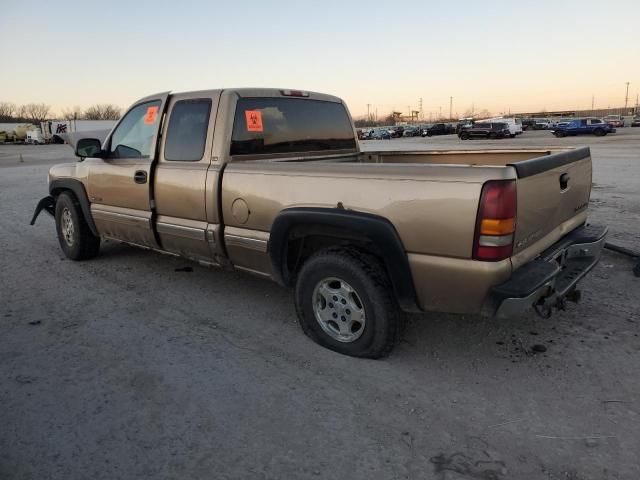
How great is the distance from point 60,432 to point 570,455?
2.62 metres

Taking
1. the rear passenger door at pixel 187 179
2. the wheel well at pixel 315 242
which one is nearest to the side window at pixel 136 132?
the rear passenger door at pixel 187 179

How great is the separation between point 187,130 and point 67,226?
8.86 ft

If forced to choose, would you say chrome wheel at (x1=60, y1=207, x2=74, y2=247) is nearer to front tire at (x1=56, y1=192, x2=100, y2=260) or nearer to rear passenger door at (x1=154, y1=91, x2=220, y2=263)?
front tire at (x1=56, y1=192, x2=100, y2=260)

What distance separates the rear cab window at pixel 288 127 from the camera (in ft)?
13.5

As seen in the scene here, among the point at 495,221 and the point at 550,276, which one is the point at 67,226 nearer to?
the point at 495,221

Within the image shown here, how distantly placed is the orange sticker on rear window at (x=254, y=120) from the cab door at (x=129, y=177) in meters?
0.97

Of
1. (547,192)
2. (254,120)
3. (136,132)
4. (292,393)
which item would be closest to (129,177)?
(136,132)

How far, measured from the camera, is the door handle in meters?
4.59

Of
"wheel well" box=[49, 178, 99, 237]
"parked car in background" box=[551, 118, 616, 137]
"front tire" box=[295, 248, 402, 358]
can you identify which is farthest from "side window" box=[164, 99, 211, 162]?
"parked car in background" box=[551, 118, 616, 137]

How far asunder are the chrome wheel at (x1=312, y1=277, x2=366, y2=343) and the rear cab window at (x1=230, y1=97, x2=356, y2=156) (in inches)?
54.4

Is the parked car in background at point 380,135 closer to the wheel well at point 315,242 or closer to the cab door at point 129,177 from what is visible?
the cab door at point 129,177

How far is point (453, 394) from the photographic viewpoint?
9.75ft

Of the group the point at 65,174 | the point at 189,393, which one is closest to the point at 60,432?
the point at 189,393

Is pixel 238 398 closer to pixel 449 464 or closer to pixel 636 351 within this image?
pixel 449 464
